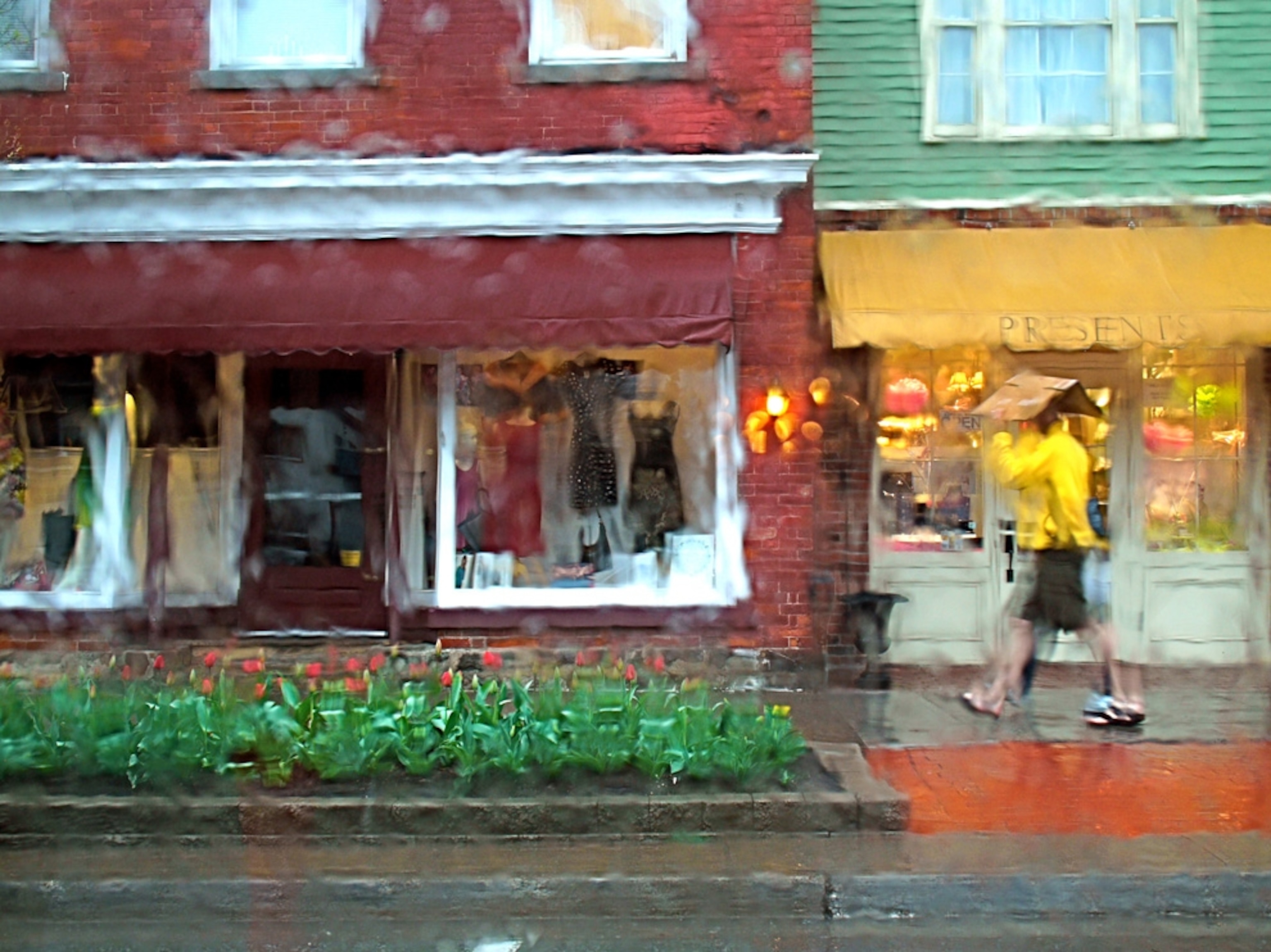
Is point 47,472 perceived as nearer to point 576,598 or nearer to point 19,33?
point 19,33

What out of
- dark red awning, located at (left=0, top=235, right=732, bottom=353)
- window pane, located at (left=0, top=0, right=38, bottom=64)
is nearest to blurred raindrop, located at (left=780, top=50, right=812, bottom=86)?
dark red awning, located at (left=0, top=235, right=732, bottom=353)

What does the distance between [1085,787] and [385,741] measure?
12.0ft

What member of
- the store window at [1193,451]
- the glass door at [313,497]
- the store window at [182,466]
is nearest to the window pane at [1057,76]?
the store window at [1193,451]

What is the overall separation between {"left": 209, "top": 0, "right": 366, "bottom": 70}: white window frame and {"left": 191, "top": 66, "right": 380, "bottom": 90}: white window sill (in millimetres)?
66

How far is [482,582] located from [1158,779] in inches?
192

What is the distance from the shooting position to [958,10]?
9859 mm

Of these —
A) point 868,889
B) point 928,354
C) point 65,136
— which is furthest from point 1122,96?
point 65,136

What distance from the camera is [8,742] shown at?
6.02m

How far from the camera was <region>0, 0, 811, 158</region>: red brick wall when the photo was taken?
912 centimetres

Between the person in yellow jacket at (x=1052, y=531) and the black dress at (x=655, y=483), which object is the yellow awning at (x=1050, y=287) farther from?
the black dress at (x=655, y=483)

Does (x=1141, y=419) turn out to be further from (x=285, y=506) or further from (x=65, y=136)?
(x=65, y=136)

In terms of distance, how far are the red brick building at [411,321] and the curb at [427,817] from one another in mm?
3304

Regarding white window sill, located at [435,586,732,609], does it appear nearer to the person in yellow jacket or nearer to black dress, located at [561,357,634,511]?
black dress, located at [561,357,634,511]

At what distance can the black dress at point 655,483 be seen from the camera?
948 centimetres
